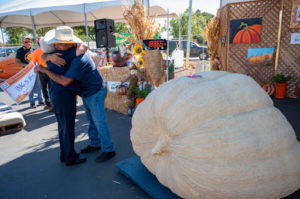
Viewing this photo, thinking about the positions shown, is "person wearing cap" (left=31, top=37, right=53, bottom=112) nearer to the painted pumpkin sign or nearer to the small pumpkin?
the small pumpkin

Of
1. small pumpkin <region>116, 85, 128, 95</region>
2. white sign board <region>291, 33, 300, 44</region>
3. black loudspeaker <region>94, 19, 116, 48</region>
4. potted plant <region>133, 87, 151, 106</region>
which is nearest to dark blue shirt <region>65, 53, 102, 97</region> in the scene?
potted plant <region>133, 87, 151, 106</region>

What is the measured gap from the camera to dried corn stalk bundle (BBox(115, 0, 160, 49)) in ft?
15.4

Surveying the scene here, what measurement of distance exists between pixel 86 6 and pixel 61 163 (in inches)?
236

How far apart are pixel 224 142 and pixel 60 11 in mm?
12076

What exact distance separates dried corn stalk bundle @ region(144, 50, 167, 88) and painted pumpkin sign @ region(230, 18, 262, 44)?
2949 millimetres

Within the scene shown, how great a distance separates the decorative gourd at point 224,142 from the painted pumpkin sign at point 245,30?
503cm

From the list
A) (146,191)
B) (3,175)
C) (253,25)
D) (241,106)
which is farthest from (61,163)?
(253,25)

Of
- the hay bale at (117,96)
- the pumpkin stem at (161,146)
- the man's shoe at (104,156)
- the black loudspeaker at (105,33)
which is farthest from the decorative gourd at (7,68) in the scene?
the pumpkin stem at (161,146)

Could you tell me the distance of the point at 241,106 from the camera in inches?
57.9

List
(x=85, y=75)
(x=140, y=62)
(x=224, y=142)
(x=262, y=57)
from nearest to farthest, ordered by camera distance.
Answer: (x=224, y=142) → (x=85, y=75) → (x=140, y=62) → (x=262, y=57)

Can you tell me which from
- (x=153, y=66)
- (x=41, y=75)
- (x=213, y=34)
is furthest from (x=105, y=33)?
(x=213, y=34)

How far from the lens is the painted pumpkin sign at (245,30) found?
19.1 feet

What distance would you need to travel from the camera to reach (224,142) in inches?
52.8

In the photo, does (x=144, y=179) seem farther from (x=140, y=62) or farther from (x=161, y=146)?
(x=140, y=62)
